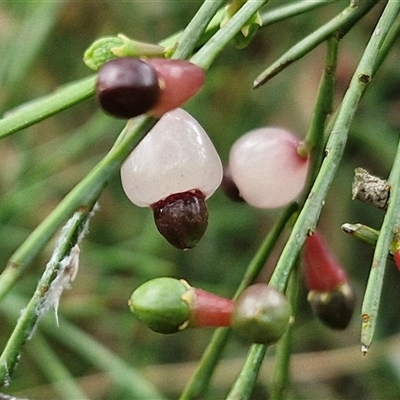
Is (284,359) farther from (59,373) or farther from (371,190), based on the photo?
(59,373)

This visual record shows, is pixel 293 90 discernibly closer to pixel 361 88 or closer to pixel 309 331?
pixel 309 331

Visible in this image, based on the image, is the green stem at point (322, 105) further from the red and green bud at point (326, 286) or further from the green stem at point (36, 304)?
the green stem at point (36, 304)

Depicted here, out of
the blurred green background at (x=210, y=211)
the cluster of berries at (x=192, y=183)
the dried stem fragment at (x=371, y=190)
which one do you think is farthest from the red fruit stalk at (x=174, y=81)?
the blurred green background at (x=210, y=211)

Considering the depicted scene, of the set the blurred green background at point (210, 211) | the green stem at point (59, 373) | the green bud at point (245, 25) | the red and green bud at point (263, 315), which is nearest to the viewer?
the red and green bud at point (263, 315)

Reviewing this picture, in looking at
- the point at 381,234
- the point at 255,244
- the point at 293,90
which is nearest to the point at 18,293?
the point at 255,244

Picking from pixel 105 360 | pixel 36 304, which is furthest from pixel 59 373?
pixel 36 304

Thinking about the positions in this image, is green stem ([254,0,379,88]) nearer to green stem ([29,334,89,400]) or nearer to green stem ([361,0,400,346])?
green stem ([361,0,400,346])

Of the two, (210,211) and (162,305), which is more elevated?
(162,305)
